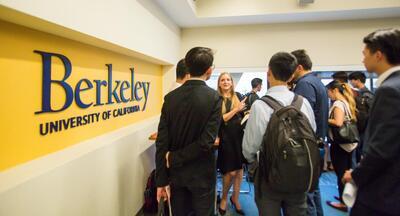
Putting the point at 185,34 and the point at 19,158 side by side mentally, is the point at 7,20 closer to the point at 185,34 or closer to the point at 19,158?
the point at 19,158

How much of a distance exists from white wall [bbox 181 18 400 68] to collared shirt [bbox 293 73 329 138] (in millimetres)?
2014

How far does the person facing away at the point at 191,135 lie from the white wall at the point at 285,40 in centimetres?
268

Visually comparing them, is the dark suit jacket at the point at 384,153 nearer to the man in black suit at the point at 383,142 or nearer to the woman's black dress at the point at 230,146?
the man in black suit at the point at 383,142

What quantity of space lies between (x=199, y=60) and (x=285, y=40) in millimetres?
2976

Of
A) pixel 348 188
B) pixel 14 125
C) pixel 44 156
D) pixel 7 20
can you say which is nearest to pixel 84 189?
pixel 44 156

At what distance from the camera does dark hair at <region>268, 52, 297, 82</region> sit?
1.39 metres

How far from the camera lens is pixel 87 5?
1.50 meters

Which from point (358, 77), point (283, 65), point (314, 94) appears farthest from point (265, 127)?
point (358, 77)

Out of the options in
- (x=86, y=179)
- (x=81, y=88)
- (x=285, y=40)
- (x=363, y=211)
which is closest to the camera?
(x=363, y=211)

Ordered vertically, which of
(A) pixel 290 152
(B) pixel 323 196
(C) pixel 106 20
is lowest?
(B) pixel 323 196

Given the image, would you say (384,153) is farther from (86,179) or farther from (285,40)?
(285,40)

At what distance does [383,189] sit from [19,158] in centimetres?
185

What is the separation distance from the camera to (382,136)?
985mm

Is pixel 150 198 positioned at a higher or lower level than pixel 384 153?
lower
